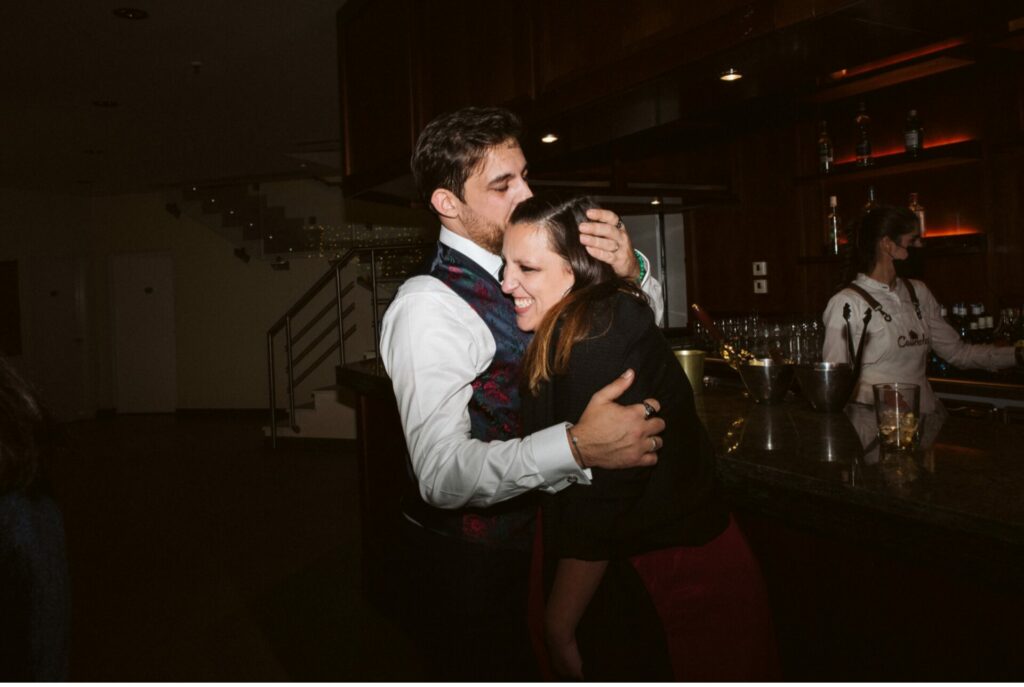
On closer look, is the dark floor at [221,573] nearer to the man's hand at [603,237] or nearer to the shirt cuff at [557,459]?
the shirt cuff at [557,459]

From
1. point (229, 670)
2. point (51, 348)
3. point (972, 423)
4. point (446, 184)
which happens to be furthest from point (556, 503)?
point (51, 348)

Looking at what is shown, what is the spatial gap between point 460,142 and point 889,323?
2595mm

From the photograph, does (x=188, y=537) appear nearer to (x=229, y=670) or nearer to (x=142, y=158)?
(x=229, y=670)

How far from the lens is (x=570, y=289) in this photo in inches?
57.2

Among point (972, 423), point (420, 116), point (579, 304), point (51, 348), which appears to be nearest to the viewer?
point (579, 304)

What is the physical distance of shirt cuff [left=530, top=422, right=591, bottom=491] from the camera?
1.29 m

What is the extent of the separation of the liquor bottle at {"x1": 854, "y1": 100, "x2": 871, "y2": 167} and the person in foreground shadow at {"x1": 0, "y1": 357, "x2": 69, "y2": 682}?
5027 millimetres

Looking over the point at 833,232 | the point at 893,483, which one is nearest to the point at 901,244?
the point at 833,232

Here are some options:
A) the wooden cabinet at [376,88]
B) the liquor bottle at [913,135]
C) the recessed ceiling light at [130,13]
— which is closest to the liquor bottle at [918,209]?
the liquor bottle at [913,135]

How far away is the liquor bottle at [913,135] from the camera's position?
4.74m

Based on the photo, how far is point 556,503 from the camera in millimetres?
1369

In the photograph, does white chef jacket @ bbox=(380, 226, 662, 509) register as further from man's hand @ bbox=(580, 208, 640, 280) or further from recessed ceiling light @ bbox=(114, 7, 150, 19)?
recessed ceiling light @ bbox=(114, 7, 150, 19)

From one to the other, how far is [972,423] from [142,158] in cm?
840

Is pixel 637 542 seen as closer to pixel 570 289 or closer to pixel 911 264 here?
pixel 570 289
